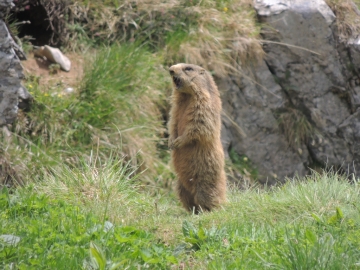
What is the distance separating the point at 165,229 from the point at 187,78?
77.6 inches

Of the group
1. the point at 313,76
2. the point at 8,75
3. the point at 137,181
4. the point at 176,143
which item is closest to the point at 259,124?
the point at 313,76

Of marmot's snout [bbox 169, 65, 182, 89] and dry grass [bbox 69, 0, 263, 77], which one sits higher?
marmot's snout [bbox 169, 65, 182, 89]

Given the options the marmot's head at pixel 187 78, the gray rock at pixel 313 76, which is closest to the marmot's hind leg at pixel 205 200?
the marmot's head at pixel 187 78

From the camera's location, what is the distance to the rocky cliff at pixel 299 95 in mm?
10023

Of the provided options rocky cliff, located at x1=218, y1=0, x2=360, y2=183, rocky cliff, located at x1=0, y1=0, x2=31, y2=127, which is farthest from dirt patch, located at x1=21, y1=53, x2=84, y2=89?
rocky cliff, located at x1=218, y1=0, x2=360, y2=183

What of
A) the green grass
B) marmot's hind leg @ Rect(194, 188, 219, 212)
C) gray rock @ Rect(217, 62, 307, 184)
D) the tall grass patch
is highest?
the green grass

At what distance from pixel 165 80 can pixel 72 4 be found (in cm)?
179

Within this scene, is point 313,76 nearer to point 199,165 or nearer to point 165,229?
point 199,165

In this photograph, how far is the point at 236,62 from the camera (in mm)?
9875

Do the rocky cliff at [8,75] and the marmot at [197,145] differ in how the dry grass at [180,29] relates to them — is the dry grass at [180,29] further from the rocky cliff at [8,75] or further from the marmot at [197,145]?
the marmot at [197,145]

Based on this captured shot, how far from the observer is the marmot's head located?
6.40 m

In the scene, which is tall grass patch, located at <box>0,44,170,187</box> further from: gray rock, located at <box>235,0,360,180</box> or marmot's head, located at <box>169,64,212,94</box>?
gray rock, located at <box>235,0,360,180</box>

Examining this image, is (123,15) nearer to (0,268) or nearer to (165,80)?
(165,80)

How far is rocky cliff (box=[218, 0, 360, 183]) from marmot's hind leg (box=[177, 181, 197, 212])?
3598 mm
